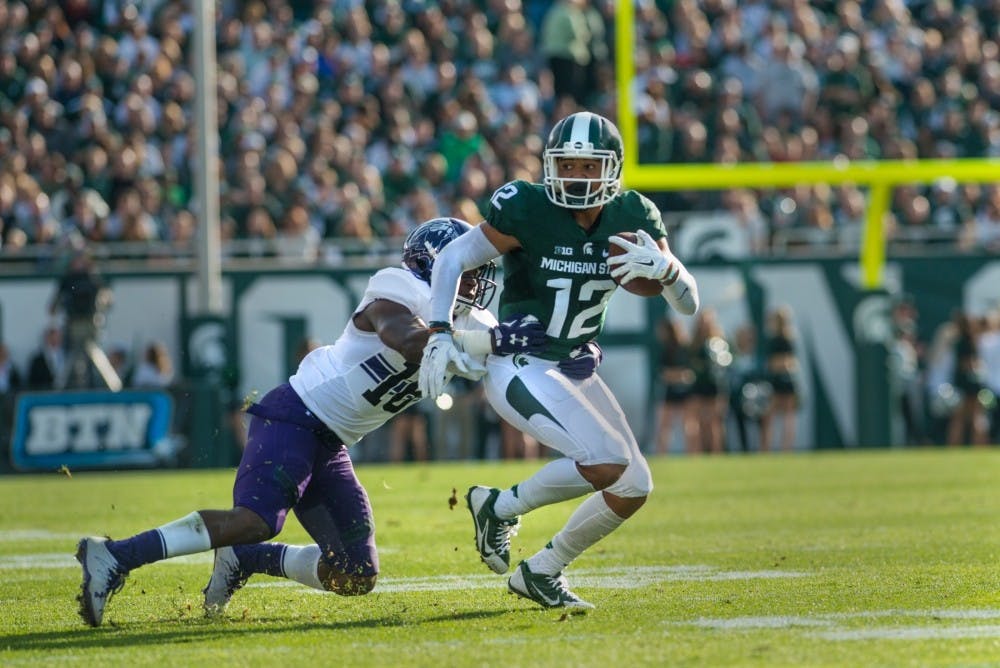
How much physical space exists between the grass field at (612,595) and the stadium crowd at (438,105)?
5.37 m

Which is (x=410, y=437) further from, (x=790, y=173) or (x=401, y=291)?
(x=401, y=291)

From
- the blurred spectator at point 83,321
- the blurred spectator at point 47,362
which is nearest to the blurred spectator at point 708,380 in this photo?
the blurred spectator at point 83,321

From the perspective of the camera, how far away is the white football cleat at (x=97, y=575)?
514cm

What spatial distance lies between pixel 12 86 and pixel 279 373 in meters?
3.50

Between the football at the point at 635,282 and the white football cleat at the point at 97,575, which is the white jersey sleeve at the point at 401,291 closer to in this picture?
the football at the point at 635,282

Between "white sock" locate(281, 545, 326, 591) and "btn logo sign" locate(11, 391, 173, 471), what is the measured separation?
847cm

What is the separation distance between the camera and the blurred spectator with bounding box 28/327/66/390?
15.0 meters

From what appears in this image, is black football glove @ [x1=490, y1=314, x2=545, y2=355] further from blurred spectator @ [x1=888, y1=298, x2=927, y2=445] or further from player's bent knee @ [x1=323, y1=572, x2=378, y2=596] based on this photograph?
blurred spectator @ [x1=888, y1=298, x2=927, y2=445]

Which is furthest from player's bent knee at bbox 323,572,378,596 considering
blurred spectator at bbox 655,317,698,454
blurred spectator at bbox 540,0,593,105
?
blurred spectator at bbox 540,0,593,105

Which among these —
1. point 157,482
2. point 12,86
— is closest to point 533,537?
point 157,482

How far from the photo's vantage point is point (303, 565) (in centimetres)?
577

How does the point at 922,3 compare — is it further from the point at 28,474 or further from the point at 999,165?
the point at 28,474

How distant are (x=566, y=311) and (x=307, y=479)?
0.99 metres

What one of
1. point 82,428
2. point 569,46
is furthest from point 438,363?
point 569,46
